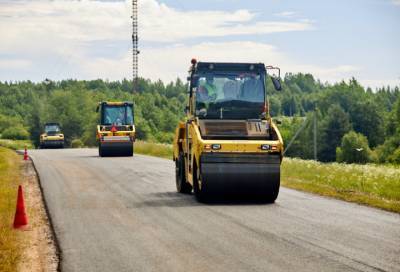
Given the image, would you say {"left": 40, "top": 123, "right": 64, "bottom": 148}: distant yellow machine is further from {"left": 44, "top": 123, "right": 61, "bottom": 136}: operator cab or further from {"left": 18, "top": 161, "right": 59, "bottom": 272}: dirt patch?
{"left": 18, "top": 161, "right": 59, "bottom": 272}: dirt patch

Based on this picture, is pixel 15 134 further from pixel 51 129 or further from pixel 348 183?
pixel 348 183

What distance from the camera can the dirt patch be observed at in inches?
414

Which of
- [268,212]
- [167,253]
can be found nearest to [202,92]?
[268,212]

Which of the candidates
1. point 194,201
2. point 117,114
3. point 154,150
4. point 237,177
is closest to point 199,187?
point 194,201

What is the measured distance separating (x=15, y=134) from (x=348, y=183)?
15076cm

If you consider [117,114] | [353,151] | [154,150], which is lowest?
[353,151]

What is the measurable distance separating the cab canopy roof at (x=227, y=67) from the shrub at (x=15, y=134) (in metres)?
151

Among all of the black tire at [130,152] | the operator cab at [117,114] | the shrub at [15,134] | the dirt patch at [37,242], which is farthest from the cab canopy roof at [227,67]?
the shrub at [15,134]

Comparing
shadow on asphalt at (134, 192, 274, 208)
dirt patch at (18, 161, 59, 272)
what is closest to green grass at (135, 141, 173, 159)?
shadow on asphalt at (134, 192, 274, 208)

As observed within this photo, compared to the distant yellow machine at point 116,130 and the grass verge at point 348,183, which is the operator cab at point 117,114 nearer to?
the distant yellow machine at point 116,130

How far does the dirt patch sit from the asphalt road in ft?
0.70

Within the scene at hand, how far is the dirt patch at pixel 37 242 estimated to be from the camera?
10523 mm

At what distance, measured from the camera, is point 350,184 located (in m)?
21.9

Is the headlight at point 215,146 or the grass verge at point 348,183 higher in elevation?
the headlight at point 215,146
